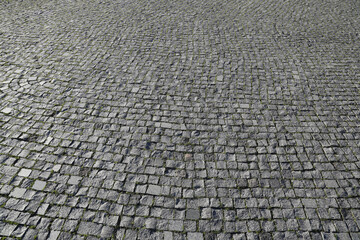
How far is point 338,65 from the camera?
7324 millimetres

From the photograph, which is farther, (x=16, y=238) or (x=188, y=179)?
(x=188, y=179)

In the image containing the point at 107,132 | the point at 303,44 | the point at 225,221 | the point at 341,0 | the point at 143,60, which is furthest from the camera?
the point at 341,0

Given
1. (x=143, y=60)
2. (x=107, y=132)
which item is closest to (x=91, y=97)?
(x=107, y=132)

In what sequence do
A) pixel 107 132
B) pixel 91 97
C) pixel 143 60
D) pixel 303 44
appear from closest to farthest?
1. pixel 107 132
2. pixel 91 97
3. pixel 143 60
4. pixel 303 44

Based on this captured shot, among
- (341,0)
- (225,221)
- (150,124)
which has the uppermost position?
(150,124)

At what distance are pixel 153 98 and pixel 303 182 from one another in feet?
10.6

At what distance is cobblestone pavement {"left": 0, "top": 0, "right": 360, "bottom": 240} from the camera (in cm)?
378

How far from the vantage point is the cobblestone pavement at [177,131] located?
3783mm

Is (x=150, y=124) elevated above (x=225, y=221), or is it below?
above

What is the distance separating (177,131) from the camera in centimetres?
515

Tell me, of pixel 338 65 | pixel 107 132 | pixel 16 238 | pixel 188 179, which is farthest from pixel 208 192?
pixel 338 65

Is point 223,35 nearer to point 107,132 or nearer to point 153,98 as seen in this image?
point 153,98

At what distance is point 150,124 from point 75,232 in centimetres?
229

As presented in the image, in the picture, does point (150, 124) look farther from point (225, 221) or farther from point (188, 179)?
point (225, 221)
